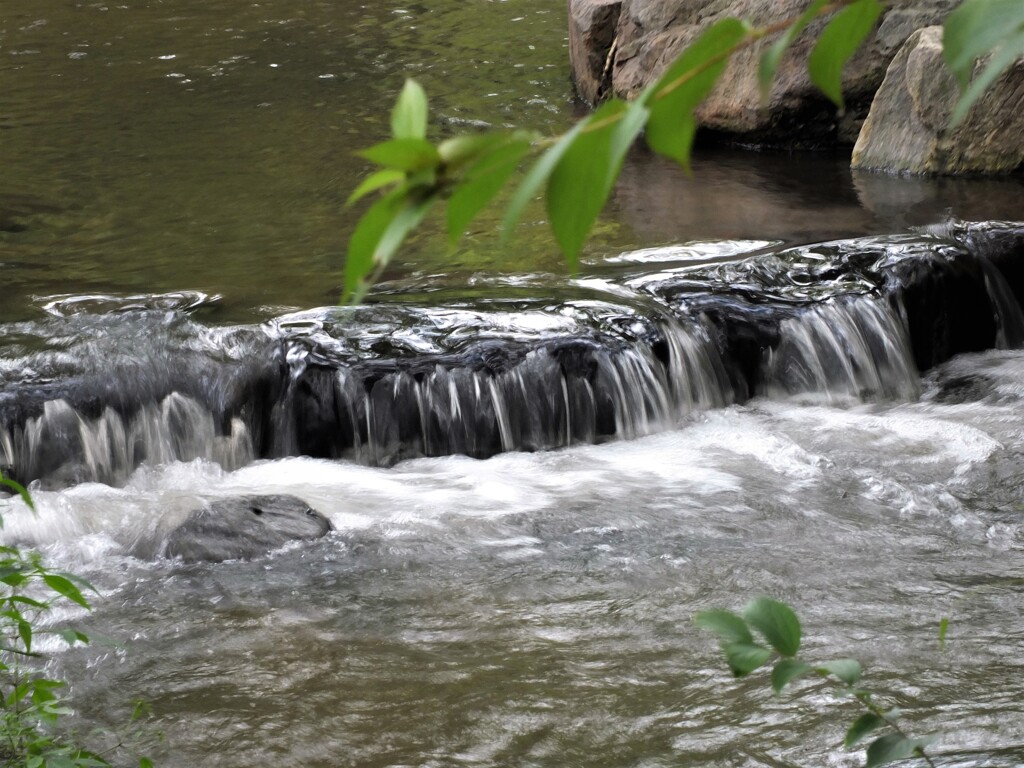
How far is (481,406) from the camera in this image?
599cm

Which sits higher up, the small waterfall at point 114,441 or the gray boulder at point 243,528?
the small waterfall at point 114,441

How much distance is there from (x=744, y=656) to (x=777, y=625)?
43 millimetres

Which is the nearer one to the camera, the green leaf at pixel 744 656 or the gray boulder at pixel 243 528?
the green leaf at pixel 744 656

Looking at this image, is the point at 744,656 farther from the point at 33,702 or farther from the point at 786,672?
the point at 33,702

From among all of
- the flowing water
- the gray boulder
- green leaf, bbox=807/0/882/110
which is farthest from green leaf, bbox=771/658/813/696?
the gray boulder

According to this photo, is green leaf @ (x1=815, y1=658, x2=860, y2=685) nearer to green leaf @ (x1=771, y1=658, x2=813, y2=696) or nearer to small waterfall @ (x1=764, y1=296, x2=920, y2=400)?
green leaf @ (x1=771, y1=658, x2=813, y2=696)

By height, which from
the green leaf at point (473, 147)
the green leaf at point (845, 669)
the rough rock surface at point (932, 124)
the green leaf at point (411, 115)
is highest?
the rough rock surface at point (932, 124)

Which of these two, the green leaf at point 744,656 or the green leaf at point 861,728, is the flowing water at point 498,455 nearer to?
the green leaf at point 861,728

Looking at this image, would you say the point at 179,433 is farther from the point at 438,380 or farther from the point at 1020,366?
the point at 1020,366

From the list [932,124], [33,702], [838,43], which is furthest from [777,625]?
[932,124]

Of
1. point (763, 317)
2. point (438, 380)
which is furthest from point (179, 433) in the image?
point (763, 317)

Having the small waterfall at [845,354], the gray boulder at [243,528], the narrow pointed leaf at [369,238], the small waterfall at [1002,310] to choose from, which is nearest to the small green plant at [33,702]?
the gray boulder at [243,528]

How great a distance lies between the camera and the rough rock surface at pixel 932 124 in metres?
8.23

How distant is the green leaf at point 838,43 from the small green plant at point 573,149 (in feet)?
0.23
